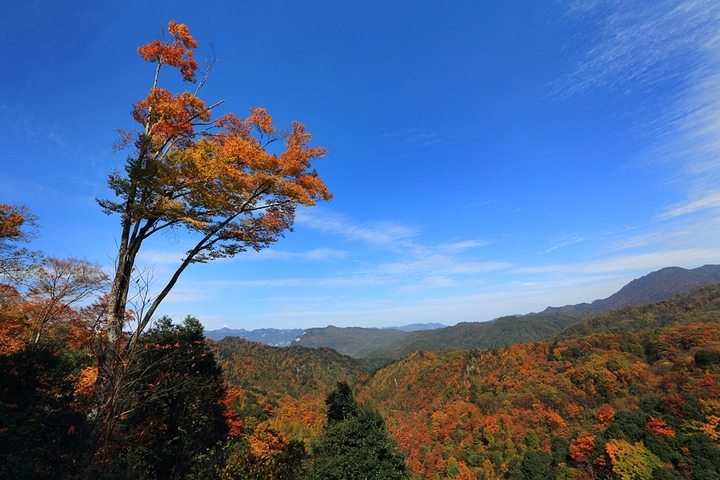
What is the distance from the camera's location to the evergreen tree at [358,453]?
1051 centimetres

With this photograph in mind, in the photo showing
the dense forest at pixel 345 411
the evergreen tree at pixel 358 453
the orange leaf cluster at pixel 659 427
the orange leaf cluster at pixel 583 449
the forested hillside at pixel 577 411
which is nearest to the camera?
the dense forest at pixel 345 411

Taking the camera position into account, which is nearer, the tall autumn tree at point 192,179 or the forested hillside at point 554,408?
the tall autumn tree at point 192,179

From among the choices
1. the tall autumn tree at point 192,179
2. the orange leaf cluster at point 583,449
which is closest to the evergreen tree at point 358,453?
the tall autumn tree at point 192,179

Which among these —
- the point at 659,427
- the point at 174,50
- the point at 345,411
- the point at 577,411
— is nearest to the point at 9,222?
the point at 174,50

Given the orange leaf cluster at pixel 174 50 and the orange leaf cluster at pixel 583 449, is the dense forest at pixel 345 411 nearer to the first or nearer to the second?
the orange leaf cluster at pixel 583 449

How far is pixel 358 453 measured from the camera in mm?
11078

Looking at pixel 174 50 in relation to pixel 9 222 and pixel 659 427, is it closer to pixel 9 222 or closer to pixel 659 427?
pixel 9 222

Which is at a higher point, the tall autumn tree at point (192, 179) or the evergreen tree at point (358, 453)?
the tall autumn tree at point (192, 179)

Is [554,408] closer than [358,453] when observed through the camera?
No

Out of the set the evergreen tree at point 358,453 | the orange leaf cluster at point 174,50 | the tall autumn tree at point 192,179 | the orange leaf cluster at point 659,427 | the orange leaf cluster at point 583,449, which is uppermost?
the orange leaf cluster at point 174,50

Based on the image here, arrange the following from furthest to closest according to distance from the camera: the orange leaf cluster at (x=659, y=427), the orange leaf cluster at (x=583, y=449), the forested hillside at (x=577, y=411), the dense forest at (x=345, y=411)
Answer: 1. the orange leaf cluster at (x=583, y=449)
2. the orange leaf cluster at (x=659, y=427)
3. the forested hillside at (x=577, y=411)
4. the dense forest at (x=345, y=411)

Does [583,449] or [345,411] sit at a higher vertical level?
[345,411]

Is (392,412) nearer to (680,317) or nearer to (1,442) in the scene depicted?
(1,442)

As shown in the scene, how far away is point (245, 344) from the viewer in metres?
145
